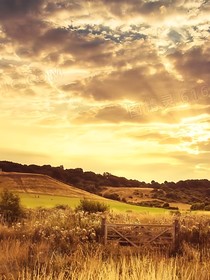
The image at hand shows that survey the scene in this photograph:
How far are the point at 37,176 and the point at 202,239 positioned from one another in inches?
2919

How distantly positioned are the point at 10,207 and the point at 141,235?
11913 millimetres

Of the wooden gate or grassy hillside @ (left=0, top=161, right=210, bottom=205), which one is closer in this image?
the wooden gate

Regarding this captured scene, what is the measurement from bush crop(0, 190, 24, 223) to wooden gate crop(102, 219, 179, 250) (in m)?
9.97

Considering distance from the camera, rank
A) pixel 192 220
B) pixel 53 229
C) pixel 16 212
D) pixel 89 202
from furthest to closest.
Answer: pixel 89 202 → pixel 16 212 → pixel 192 220 → pixel 53 229

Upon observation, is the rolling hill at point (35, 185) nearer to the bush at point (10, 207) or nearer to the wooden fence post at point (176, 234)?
the bush at point (10, 207)

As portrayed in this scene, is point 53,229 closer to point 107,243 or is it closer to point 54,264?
point 107,243

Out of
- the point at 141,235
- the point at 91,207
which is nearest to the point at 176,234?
the point at 141,235

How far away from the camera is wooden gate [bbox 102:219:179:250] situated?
2227 centimetres

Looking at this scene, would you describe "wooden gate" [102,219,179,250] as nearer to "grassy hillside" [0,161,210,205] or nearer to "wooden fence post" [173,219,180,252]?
"wooden fence post" [173,219,180,252]

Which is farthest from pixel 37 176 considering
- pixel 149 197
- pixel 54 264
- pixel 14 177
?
pixel 54 264

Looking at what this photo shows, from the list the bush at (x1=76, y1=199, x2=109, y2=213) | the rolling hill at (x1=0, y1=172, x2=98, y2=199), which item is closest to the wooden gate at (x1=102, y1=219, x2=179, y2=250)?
the bush at (x1=76, y1=199, x2=109, y2=213)

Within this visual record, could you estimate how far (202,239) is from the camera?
24391mm

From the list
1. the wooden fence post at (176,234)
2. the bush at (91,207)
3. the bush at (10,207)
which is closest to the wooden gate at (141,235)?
the wooden fence post at (176,234)

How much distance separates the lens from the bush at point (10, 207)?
3119cm
